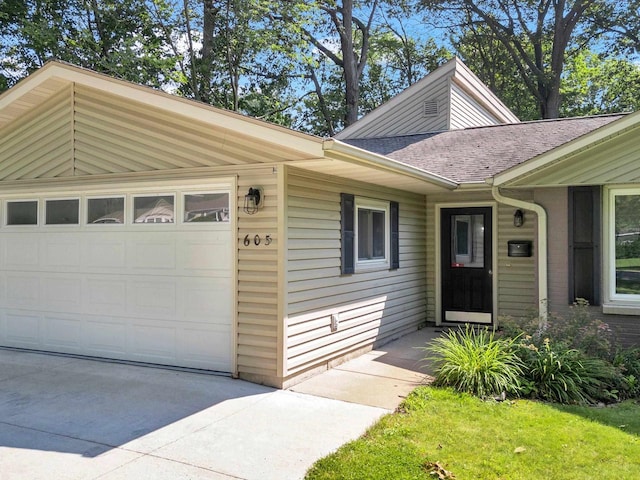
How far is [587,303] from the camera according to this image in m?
6.42

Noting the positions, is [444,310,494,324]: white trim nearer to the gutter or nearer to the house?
the house

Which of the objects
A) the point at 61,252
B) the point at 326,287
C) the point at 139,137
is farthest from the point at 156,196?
the point at 326,287

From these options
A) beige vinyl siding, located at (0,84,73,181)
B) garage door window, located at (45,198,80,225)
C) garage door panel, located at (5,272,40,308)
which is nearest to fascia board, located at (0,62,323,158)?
beige vinyl siding, located at (0,84,73,181)

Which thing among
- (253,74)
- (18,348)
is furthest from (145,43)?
(18,348)

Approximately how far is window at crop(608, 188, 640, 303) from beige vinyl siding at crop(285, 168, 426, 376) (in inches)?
116

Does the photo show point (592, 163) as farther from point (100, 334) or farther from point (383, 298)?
point (100, 334)

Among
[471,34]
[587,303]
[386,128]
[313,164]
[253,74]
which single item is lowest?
[587,303]

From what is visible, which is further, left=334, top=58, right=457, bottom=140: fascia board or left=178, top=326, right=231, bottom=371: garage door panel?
left=334, top=58, right=457, bottom=140: fascia board

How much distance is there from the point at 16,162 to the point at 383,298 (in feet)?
17.9

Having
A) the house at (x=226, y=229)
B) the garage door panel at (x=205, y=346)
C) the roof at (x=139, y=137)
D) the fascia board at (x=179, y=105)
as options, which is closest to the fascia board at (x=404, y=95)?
the house at (x=226, y=229)

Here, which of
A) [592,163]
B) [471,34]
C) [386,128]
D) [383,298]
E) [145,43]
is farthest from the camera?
[471,34]

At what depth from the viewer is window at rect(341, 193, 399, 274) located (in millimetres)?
6676

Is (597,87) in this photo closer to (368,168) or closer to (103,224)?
(368,168)

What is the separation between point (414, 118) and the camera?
12.6 m
